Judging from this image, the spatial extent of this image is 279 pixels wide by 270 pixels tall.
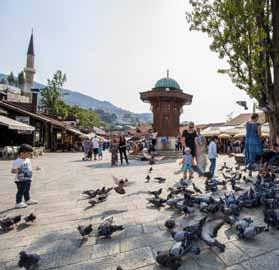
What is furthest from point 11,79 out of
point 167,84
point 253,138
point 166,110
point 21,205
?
point 253,138

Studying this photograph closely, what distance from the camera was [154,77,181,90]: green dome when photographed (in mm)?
21923

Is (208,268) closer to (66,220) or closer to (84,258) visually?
(84,258)

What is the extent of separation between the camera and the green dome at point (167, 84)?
21.9m

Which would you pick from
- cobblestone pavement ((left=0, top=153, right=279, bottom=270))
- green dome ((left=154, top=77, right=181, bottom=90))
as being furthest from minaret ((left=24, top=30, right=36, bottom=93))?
cobblestone pavement ((left=0, top=153, right=279, bottom=270))

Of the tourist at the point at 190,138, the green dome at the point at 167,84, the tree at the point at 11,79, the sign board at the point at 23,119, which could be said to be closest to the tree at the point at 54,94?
the sign board at the point at 23,119

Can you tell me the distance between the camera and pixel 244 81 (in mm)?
9391

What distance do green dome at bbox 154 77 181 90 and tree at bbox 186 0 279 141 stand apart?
39.9 ft

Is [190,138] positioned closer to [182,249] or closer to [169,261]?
[182,249]

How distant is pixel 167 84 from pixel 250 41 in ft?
44.5

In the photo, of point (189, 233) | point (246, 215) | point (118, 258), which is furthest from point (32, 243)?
point (246, 215)

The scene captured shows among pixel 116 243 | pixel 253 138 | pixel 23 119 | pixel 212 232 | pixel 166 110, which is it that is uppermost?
pixel 166 110

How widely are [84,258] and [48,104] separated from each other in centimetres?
4464

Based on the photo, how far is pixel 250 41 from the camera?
8570 mm

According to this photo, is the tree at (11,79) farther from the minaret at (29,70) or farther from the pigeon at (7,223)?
the pigeon at (7,223)
